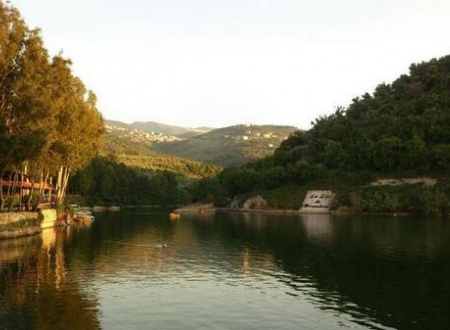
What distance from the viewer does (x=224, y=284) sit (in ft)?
153


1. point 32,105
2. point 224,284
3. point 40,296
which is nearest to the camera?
point 40,296

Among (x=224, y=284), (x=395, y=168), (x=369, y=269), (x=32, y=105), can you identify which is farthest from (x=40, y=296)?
(x=395, y=168)

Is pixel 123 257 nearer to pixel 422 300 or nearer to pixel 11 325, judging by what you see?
pixel 11 325

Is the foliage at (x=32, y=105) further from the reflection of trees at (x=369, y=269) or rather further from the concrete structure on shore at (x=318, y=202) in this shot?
the concrete structure on shore at (x=318, y=202)

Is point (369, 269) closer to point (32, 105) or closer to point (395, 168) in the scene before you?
point (32, 105)

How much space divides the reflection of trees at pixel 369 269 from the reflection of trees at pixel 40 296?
56.6 ft

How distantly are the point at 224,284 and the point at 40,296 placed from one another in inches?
608

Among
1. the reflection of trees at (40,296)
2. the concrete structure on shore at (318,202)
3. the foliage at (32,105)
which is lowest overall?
the reflection of trees at (40,296)

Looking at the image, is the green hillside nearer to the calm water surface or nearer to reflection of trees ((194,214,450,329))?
reflection of trees ((194,214,450,329))

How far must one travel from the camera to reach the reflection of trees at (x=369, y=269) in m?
36.8

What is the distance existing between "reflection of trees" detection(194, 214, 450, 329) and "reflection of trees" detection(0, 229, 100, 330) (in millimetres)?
17264

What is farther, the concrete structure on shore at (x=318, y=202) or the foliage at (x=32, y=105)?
the concrete structure on shore at (x=318, y=202)

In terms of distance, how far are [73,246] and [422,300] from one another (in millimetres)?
48501

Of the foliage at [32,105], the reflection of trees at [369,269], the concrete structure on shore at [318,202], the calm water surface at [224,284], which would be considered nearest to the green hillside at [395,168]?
the concrete structure on shore at [318,202]
